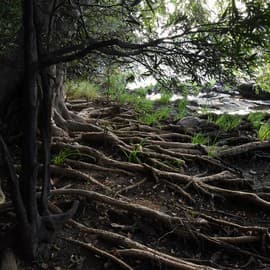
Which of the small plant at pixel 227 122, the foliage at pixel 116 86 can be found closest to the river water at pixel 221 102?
the foliage at pixel 116 86

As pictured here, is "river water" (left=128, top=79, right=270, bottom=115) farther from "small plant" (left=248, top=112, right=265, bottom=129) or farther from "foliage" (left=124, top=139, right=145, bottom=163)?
"foliage" (left=124, top=139, right=145, bottom=163)

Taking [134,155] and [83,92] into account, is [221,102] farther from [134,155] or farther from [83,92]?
[134,155]

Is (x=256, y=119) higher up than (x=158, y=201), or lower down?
higher up

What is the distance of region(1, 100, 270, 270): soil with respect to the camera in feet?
9.11

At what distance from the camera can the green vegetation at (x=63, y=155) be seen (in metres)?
3.82

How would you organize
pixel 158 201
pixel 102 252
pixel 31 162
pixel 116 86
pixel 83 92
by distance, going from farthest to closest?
pixel 116 86, pixel 83 92, pixel 158 201, pixel 102 252, pixel 31 162

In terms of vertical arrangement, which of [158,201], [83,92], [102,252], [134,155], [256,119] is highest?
[83,92]

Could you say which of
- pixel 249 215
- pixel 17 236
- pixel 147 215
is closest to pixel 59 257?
pixel 17 236

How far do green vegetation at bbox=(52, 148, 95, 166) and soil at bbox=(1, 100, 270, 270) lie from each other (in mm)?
14

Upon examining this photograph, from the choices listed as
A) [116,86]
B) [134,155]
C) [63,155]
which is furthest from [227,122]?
[116,86]

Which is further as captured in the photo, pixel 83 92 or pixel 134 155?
pixel 83 92

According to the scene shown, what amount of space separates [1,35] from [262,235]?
252 cm

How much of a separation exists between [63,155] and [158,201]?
112 centimetres

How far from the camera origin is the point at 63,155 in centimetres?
388
